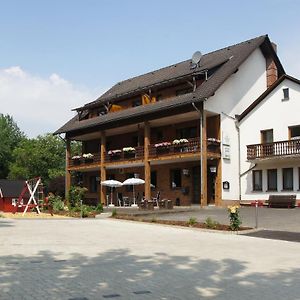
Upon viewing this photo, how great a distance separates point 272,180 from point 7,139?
5198 cm

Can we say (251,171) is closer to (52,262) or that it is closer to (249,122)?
(249,122)

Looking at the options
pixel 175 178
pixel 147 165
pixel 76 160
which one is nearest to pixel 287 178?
pixel 175 178

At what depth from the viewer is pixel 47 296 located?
21.6 ft

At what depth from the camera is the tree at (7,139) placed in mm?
70325

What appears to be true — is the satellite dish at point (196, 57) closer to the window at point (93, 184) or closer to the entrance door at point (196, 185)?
the entrance door at point (196, 185)

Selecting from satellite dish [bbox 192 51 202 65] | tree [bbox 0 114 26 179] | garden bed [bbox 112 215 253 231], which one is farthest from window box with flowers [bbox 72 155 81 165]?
tree [bbox 0 114 26 179]

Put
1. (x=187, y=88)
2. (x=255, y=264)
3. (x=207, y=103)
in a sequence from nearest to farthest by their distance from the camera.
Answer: (x=255, y=264)
(x=207, y=103)
(x=187, y=88)

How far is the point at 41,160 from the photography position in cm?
6138

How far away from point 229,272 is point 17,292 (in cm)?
372

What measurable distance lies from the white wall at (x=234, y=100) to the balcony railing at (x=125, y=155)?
6.39m

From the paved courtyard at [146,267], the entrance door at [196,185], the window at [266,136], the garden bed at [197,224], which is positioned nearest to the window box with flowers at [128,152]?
the entrance door at [196,185]

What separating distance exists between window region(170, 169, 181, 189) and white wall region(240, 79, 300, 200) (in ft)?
15.7

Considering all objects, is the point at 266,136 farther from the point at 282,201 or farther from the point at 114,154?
the point at 114,154

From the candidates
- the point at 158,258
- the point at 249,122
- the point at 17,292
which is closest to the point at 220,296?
the point at 17,292
